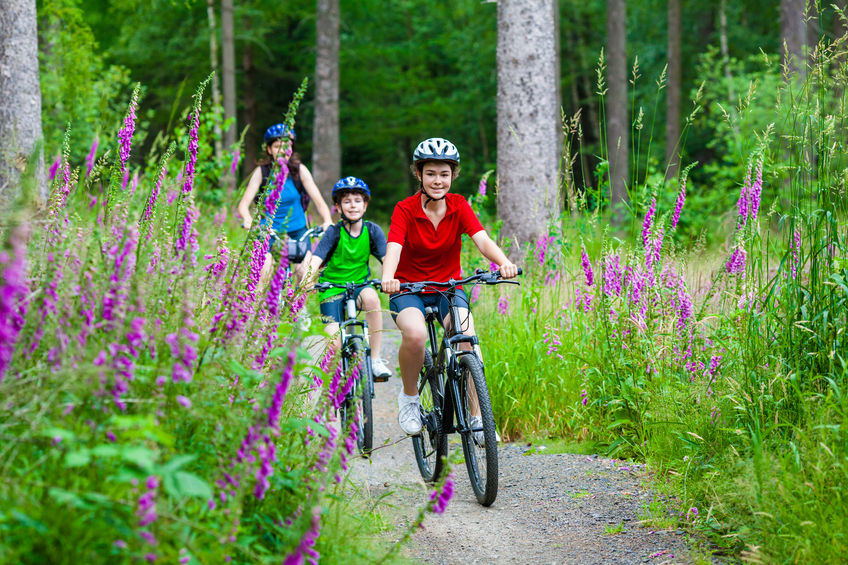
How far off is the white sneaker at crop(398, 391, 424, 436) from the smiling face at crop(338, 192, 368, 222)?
1.64 metres

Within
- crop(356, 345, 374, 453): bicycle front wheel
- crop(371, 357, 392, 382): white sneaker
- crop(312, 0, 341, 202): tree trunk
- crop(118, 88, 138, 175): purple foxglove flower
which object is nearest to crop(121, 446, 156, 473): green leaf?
crop(118, 88, 138, 175): purple foxglove flower

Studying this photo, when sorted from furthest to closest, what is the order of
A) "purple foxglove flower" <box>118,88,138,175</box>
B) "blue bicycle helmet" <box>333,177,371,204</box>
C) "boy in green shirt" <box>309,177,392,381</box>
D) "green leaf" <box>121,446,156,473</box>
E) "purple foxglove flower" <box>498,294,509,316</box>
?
"purple foxglove flower" <box>498,294,509,316</box>, "blue bicycle helmet" <box>333,177,371,204</box>, "boy in green shirt" <box>309,177,392,381</box>, "purple foxglove flower" <box>118,88,138,175</box>, "green leaf" <box>121,446,156,473</box>

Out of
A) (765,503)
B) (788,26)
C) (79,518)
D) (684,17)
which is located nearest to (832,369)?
(765,503)

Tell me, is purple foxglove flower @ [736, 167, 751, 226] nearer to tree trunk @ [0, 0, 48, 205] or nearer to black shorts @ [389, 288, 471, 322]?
black shorts @ [389, 288, 471, 322]

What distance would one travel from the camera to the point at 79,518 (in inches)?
87.8

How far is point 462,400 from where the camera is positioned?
16.0 ft

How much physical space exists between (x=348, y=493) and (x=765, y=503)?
2255 millimetres

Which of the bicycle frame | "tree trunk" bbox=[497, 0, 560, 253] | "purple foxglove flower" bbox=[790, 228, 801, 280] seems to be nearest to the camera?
"purple foxglove flower" bbox=[790, 228, 801, 280]

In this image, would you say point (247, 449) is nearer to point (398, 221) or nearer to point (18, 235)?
point (18, 235)

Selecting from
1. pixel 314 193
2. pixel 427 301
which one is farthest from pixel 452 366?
pixel 314 193

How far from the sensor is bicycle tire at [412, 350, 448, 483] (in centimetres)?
519

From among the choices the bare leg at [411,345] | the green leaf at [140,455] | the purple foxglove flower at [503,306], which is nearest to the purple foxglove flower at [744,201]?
the bare leg at [411,345]

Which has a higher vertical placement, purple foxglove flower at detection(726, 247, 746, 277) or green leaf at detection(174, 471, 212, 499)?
purple foxglove flower at detection(726, 247, 746, 277)

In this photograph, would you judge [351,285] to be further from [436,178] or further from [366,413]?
[436,178]
